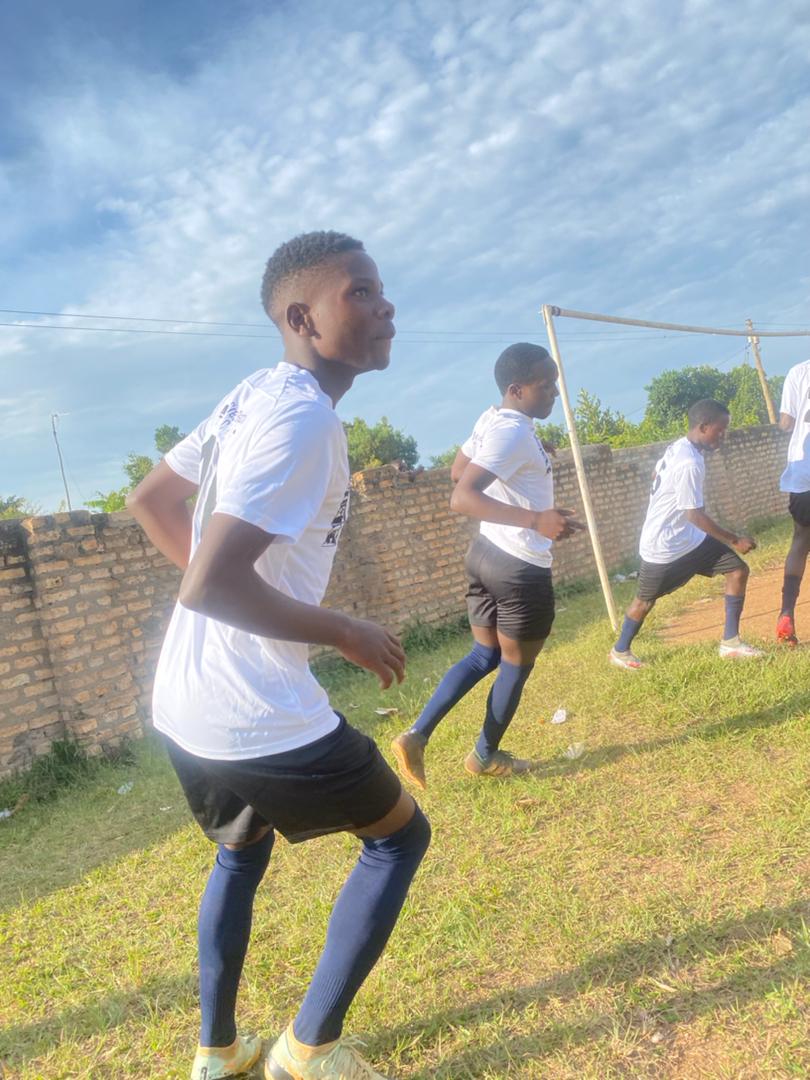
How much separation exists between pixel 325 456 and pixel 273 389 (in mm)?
193

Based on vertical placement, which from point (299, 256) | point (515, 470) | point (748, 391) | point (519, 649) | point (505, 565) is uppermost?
point (748, 391)

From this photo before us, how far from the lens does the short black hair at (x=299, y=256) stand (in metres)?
1.74

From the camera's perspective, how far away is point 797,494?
16.1ft

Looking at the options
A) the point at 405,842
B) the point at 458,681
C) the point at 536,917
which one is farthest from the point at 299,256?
the point at 458,681

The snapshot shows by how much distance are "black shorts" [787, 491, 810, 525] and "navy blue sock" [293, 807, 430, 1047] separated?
407 cm

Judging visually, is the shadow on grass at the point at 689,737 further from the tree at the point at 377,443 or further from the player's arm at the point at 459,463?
the tree at the point at 377,443

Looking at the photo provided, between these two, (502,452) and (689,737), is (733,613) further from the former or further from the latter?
(502,452)

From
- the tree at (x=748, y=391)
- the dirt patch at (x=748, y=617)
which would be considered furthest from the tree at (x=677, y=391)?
the dirt patch at (x=748, y=617)

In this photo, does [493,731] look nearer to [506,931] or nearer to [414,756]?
[414,756]

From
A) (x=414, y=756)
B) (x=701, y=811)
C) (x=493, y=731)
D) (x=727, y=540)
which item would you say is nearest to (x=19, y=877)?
(x=414, y=756)

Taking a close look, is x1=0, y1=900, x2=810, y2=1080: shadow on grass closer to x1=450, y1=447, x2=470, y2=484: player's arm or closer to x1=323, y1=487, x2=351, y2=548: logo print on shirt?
x1=323, y1=487, x2=351, y2=548: logo print on shirt

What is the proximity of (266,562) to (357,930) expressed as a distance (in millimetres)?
808

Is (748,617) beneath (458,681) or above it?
beneath

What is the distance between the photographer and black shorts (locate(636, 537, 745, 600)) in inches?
189
